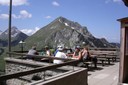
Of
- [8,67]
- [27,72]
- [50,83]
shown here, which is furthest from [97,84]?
[8,67]

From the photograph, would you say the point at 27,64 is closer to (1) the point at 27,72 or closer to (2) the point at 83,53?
(2) the point at 83,53

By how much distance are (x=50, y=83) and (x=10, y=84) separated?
671 centimetres

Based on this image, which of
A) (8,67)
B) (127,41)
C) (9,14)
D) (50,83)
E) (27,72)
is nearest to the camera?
(27,72)

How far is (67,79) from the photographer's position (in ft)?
25.6

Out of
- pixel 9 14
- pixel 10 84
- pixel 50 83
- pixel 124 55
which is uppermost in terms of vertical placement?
pixel 9 14

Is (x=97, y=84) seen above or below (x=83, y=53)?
below

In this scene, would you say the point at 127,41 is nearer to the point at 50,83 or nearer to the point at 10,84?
the point at 50,83

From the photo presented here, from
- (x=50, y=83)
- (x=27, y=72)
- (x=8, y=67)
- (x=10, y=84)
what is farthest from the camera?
(x=8, y=67)

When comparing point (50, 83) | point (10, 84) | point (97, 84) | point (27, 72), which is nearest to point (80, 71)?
point (97, 84)

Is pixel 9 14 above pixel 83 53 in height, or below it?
above

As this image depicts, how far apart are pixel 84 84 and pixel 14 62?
18.1ft

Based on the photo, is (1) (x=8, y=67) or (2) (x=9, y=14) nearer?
(1) (x=8, y=67)

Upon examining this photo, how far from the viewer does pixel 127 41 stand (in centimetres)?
860

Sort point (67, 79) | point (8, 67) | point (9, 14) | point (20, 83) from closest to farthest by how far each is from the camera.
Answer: point (67, 79)
point (20, 83)
point (8, 67)
point (9, 14)
